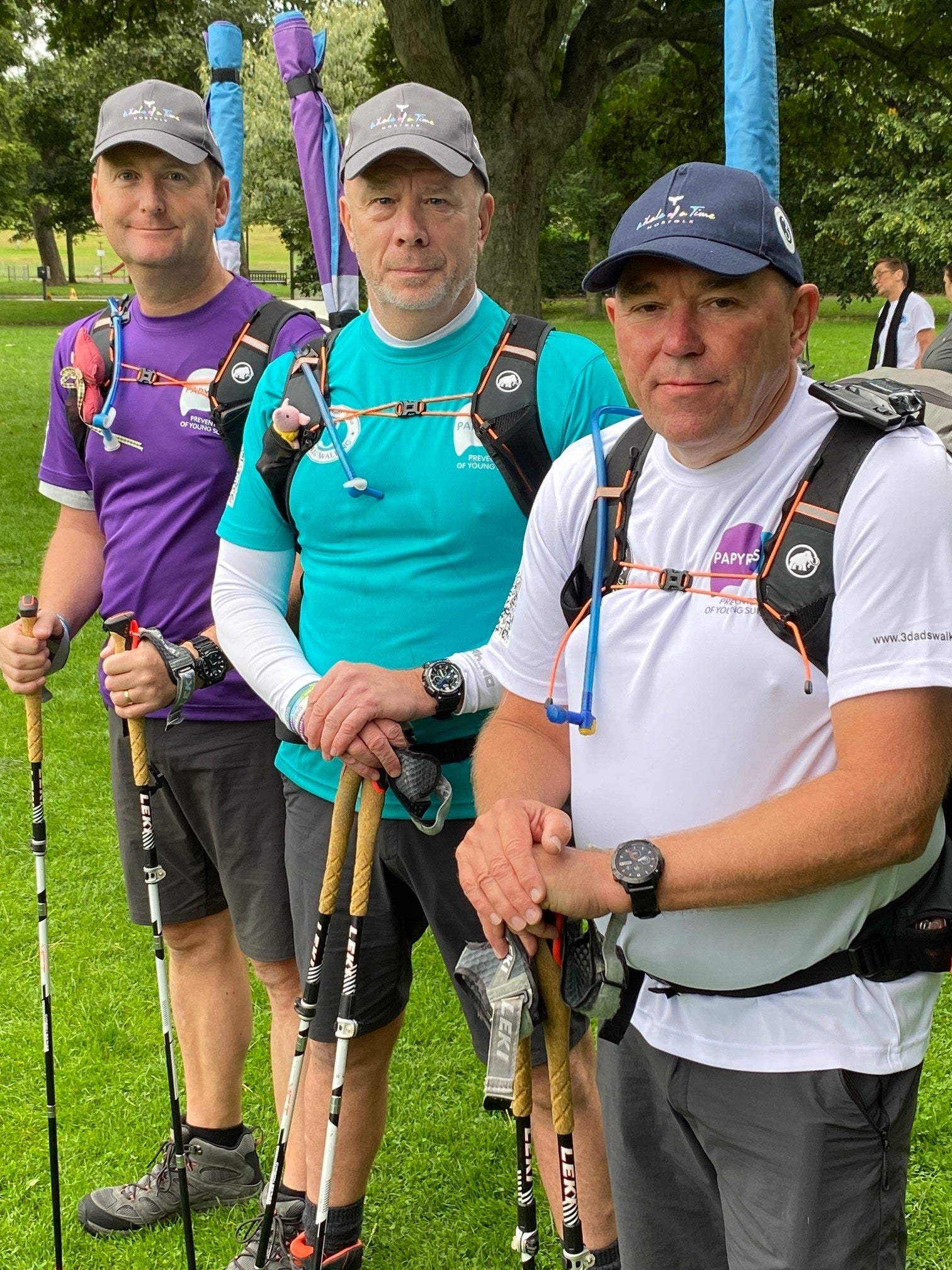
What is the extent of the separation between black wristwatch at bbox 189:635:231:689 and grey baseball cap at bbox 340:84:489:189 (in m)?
1.21

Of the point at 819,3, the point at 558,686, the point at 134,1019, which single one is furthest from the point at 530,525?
the point at 819,3

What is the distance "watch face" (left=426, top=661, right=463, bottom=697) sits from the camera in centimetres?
269

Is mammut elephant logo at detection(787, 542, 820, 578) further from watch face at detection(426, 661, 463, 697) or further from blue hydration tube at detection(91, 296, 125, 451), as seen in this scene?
blue hydration tube at detection(91, 296, 125, 451)

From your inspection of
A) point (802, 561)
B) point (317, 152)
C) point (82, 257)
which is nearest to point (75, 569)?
point (317, 152)

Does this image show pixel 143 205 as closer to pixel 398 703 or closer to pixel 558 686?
pixel 398 703

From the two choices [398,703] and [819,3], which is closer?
[398,703]

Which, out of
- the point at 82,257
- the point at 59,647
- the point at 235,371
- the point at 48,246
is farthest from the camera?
the point at 82,257

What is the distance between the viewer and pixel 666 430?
2023 mm

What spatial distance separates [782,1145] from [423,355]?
1.83 metres

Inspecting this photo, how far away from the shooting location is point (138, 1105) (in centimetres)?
425

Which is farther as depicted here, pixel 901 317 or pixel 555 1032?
pixel 901 317

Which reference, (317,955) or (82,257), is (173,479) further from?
(82,257)

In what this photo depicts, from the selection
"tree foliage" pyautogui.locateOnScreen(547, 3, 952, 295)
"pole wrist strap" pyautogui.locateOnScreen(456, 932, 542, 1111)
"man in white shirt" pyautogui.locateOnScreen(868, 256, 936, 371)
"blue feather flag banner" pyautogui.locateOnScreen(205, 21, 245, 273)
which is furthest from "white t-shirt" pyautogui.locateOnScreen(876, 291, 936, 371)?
"pole wrist strap" pyautogui.locateOnScreen(456, 932, 542, 1111)

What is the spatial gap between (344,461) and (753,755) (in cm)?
127
